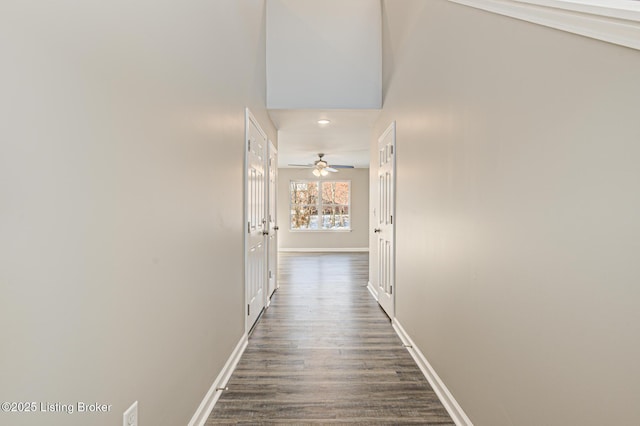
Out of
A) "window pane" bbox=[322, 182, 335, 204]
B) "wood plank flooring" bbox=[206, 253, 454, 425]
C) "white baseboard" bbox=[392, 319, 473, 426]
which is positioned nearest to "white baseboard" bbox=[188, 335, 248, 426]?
"wood plank flooring" bbox=[206, 253, 454, 425]

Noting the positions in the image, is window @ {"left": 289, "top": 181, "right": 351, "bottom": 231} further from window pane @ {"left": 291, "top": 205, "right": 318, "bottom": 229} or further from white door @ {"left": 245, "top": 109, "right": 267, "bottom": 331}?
white door @ {"left": 245, "top": 109, "right": 267, "bottom": 331}

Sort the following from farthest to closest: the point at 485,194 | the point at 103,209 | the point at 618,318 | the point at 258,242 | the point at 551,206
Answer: the point at 258,242, the point at 485,194, the point at 551,206, the point at 103,209, the point at 618,318

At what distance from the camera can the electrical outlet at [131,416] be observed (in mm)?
1137

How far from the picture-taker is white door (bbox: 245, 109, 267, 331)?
→ 298 centimetres

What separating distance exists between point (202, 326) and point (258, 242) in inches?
67.1

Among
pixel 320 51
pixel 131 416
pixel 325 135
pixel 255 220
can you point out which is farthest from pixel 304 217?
pixel 131 416

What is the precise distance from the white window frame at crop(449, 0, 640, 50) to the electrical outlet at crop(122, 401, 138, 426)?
1808mm

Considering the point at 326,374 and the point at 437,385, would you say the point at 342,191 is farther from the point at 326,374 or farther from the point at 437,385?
the point at 437,385

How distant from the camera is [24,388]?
0.78 meters

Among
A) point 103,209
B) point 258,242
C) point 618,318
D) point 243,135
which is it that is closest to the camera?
point 618,318

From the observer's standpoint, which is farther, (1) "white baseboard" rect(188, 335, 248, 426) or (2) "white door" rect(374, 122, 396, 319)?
(2) "white door" rect(374, 122, 396, 319)

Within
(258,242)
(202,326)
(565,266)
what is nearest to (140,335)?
(202,326)

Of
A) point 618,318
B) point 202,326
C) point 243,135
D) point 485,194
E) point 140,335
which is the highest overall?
point 243,135

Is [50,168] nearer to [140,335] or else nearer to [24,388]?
[24,388]
